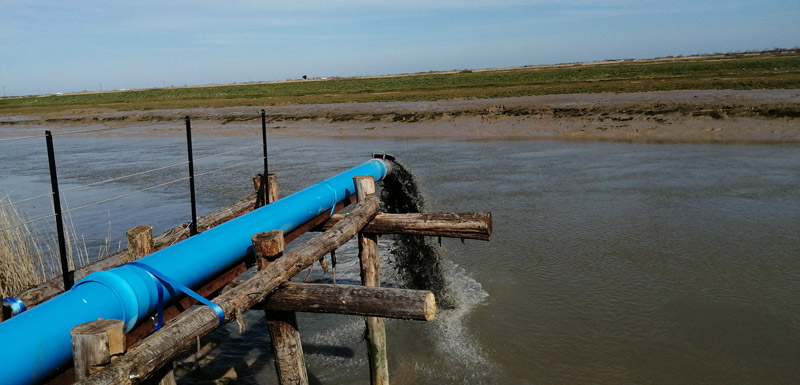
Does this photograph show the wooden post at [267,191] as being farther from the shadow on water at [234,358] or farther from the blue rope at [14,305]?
the blue rope at [14,305]

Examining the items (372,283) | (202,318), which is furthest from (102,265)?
(372,283)

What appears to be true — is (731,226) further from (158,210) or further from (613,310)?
(158,210)

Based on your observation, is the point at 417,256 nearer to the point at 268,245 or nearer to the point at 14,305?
the point at 268,245

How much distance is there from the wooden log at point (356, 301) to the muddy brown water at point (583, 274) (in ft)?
7.45

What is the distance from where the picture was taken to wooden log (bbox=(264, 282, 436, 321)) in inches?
148

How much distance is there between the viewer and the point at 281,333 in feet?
13.9

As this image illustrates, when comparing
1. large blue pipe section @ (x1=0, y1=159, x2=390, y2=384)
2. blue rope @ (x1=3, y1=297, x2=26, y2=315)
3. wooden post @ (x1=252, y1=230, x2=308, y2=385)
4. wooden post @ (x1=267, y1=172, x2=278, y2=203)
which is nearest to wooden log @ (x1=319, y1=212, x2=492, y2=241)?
large blue pipe section @ (x1=0, y1=159, x2=390, y2=384)

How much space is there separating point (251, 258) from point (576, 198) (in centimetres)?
885

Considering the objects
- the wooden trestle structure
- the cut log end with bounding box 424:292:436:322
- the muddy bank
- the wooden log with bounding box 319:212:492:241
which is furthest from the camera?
the muddy bank

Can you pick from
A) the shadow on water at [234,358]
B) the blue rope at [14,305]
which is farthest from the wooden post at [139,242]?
the shadow on water at [234,358]

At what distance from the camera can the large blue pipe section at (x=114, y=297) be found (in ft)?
9.64

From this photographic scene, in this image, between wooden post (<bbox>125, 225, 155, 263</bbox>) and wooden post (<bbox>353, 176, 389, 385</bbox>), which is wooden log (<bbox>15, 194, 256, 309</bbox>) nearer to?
wooden post (<bbox>125, 225, 155, 263</bbox>)

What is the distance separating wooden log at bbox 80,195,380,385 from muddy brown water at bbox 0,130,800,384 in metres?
2.01

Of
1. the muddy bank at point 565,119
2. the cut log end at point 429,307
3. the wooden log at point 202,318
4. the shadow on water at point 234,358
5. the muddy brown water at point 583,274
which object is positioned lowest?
the shadow on water at point 234,358
